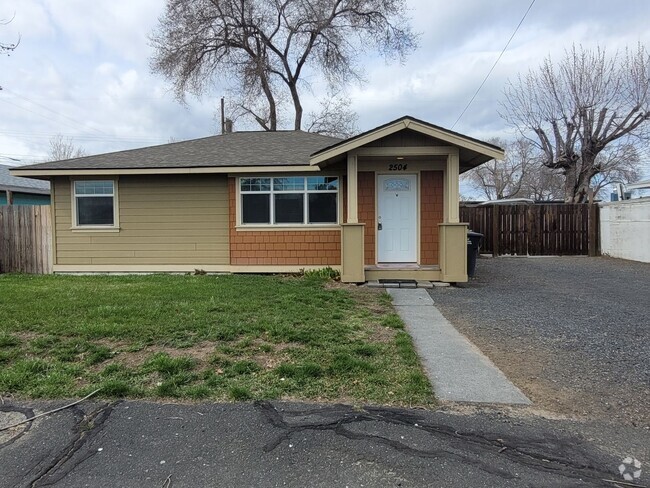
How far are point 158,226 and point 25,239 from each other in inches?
144

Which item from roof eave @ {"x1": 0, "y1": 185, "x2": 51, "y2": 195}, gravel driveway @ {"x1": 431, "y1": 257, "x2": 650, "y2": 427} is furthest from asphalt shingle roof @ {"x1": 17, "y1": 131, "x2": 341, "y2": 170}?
roof eave @ {"x1": 0, "y1": 185, "x2": 51, "y2": 195}

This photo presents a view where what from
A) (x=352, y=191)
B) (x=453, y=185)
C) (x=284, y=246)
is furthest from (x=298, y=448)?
(x=284, y=246)

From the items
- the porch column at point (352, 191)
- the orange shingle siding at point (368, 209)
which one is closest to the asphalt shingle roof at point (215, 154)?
the porch column at point (352, 191)

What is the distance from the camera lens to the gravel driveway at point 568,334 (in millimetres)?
3684

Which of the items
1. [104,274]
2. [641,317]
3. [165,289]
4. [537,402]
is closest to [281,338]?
[537,402]

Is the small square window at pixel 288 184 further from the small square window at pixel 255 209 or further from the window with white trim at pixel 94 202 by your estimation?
the window with white trim at pixel 94 202

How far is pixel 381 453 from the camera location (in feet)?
9.09

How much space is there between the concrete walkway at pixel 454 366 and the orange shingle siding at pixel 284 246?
14.0 feet

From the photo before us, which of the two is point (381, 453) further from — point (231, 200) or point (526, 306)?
point (231, 200)

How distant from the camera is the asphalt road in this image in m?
2.52

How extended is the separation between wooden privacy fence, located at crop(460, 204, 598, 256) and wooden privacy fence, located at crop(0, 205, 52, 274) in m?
13.4

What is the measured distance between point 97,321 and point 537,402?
528cm

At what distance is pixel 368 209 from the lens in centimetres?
1052

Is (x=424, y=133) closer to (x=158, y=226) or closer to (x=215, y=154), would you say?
(x=215, y=154)
